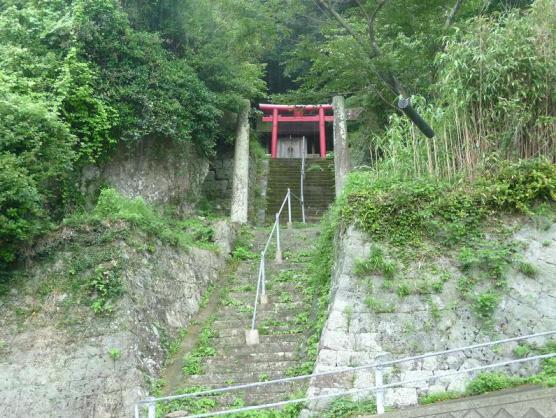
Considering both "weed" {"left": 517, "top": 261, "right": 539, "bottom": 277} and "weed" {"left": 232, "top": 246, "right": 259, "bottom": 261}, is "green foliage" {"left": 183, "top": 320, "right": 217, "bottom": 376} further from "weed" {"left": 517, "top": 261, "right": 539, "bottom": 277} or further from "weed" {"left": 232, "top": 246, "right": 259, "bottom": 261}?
"weed" {"left": 517, "top": 261, "right": 539, "bottom": 277}

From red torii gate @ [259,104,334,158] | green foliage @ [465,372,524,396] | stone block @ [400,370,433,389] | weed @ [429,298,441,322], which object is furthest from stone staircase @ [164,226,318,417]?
red torii gate @ [259,104,334,158]

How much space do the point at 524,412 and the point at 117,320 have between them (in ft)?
15.9

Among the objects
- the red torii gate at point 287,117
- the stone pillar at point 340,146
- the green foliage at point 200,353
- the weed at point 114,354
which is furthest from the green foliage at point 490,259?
the red torii gate at point 287,117

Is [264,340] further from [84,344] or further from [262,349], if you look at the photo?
[84,344]

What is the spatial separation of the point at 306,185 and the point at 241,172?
2.91m

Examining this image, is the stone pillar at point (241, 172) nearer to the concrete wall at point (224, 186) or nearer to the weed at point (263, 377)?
the concrete wall at point (224, 186)

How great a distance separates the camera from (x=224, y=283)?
10.1 m

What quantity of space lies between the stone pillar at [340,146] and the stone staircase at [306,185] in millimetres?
1306

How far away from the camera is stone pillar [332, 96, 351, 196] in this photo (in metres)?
13.6

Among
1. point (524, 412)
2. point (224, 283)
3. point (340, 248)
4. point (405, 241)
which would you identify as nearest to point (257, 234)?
point (224, 283)

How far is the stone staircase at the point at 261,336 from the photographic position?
6.98 m

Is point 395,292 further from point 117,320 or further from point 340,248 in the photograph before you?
point 117,320

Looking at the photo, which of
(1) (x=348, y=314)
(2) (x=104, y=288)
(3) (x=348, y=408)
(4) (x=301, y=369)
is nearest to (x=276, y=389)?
(4) (x=301, y=369)

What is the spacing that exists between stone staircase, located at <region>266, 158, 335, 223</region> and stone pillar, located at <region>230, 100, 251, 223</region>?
52.7 inches
